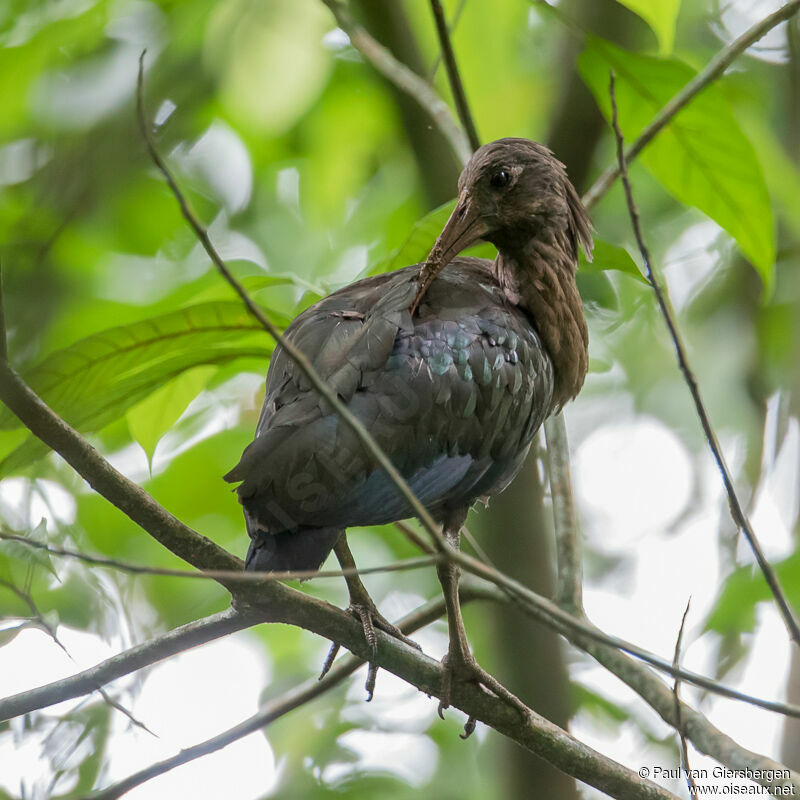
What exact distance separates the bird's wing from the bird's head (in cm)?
23

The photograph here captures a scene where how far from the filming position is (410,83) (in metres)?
3.96

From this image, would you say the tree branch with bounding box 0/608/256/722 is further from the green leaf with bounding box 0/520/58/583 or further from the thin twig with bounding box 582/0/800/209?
the thin twig with bounding box 582/0/800/209

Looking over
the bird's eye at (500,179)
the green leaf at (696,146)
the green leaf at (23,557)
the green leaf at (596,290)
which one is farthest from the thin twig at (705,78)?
the green leaf at (23,557)

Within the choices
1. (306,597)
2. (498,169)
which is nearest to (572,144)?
(498,169)

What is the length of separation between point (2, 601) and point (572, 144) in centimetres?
280

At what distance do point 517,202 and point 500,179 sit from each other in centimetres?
11

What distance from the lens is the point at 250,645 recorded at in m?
5.39

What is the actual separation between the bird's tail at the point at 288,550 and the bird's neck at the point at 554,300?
48.3 inches

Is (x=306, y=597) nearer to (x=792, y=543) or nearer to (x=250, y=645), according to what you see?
(x=792, y=543)

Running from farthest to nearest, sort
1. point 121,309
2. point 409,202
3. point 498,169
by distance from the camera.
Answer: point 409,202, point 121,309, point 498,169

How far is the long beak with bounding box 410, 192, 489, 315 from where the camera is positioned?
3.25 meters

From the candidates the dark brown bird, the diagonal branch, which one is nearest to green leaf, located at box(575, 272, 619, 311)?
the dark brown bird

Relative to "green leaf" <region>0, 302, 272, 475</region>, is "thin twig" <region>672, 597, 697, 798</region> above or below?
below

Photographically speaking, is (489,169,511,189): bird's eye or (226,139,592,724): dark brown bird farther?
(489,169,511,189): bird's eye
